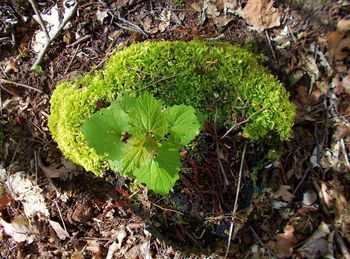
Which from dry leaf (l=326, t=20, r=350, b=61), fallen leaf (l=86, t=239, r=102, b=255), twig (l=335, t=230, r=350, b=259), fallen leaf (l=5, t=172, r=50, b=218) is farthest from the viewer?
fallen leaf (l=5, t=172, r=50, b=218)

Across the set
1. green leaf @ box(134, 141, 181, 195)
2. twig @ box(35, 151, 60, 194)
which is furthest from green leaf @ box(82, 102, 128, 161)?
twig @ box(35, 151, 60, 194)

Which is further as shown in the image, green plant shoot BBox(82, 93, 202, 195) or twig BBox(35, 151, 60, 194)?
twig BBox(35, 151, 60, 194)

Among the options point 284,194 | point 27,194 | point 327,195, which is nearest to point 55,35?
point 27,194

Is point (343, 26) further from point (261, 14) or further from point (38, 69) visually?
point (38, 69)

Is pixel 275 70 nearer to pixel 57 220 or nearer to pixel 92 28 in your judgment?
pixel 92 28

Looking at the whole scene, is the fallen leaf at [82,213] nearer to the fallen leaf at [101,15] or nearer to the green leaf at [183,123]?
the green leaf at [183,123]

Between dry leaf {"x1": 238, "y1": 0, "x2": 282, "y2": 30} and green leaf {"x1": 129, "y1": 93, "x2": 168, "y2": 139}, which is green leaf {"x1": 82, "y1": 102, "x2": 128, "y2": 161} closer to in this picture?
green leaf {"x1": 129, "y1": 93, "x2": 168, "y2": 139}
